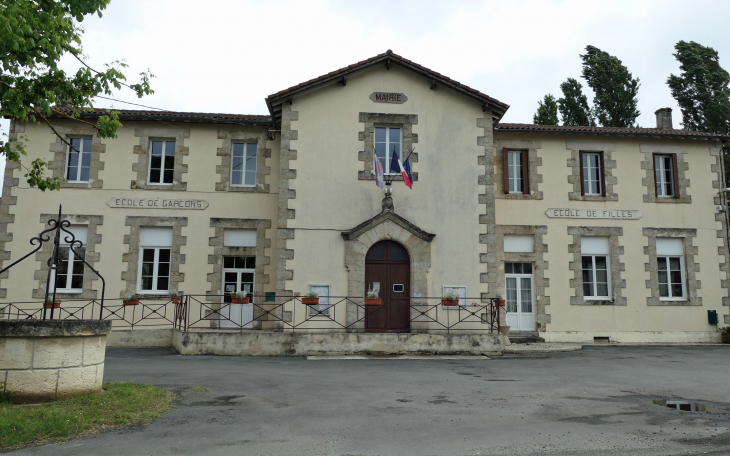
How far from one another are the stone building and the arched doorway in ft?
0.15

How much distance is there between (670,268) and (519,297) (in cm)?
445

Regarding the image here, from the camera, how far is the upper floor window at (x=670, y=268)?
51.4ft

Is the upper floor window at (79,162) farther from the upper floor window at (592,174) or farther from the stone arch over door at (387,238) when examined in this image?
the upper floor window at (592,174)

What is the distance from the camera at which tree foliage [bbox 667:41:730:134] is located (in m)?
22.2

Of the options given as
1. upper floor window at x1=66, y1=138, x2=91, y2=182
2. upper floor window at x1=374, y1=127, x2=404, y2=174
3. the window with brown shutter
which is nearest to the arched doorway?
upper floor window at x1=374, y1=127, x2=404, y2=174

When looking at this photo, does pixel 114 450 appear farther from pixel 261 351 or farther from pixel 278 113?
pixel 278 113

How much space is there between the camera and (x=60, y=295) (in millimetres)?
13914

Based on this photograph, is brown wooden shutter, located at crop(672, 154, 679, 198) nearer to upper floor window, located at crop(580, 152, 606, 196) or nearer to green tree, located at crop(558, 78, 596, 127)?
upper floor window, located at crop(580, 152, 606, 196)

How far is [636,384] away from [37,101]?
9.40 metres

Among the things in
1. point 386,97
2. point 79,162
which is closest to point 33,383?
point 386,97

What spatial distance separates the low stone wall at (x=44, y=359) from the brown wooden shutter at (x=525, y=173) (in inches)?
483

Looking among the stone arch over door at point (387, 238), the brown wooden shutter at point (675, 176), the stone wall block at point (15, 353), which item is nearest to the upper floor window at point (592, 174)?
the brown wooden shutter at point (675, 176)

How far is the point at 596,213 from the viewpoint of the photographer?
15.6 meters

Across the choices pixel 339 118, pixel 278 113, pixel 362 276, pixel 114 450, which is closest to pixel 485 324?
pixel 362 276
